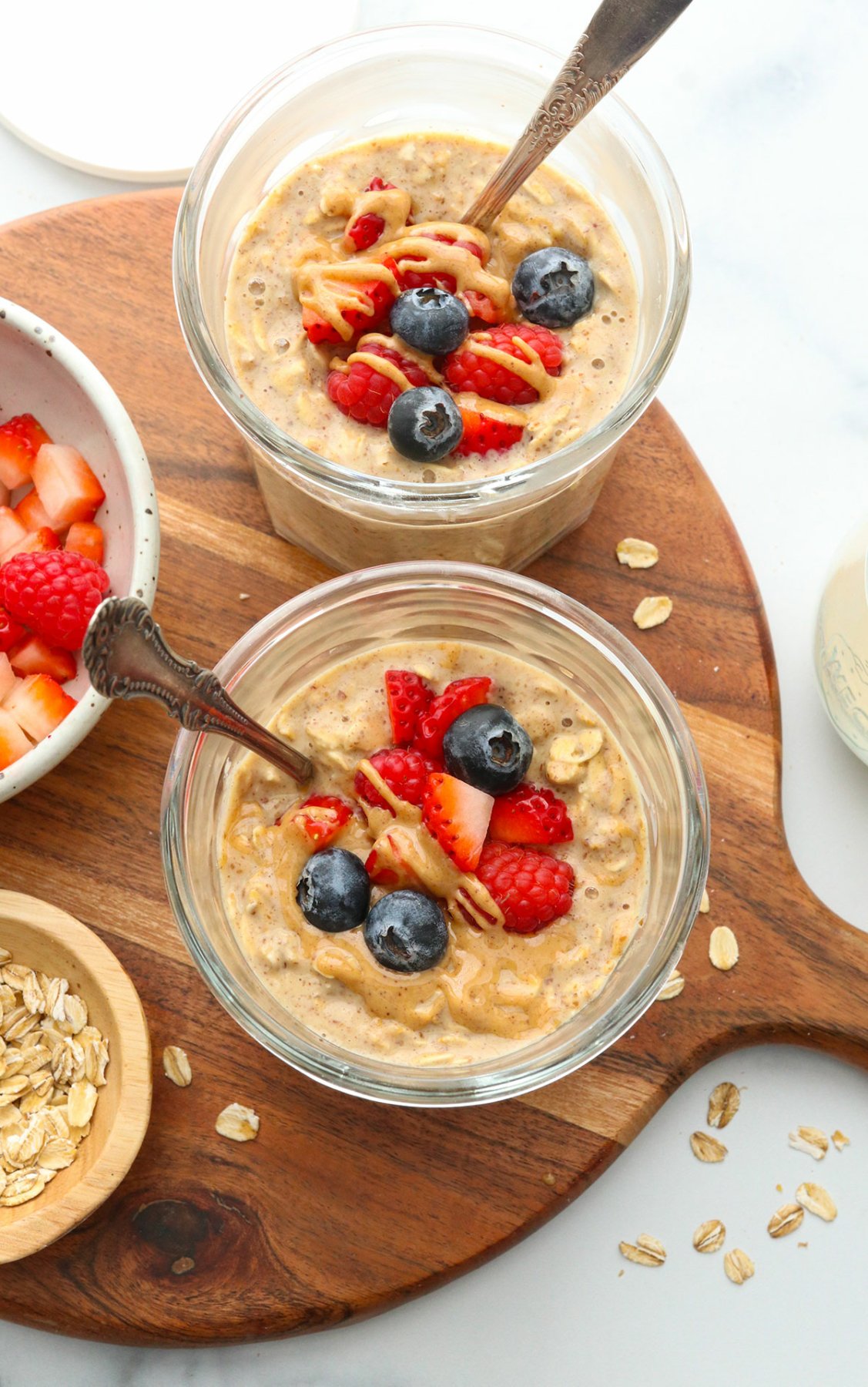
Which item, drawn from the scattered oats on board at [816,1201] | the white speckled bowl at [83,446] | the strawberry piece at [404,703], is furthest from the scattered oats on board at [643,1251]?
the white speckled bowl at [83,446]

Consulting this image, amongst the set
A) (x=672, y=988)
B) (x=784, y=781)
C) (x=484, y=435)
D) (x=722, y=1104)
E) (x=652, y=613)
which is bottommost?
(x=722, y=1104)

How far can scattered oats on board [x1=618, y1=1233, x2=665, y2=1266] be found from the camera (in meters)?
2.31

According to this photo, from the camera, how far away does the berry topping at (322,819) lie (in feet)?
6.04

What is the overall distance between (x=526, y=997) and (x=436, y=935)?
6.5 inches

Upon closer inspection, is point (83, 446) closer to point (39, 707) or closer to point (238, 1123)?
point (39, 707)

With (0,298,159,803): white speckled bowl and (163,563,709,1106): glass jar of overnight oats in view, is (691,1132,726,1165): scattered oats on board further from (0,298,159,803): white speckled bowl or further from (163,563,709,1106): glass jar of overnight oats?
(0,298,159,803): white speckled bowl

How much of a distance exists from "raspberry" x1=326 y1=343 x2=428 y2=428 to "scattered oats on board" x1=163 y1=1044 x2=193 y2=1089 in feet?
3.33

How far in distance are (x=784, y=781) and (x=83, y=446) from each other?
133cm

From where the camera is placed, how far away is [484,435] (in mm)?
1934

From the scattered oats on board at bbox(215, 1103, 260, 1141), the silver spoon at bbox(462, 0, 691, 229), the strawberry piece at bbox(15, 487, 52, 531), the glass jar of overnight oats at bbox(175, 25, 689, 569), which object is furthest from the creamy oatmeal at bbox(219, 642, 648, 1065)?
the silver spoon at bbox(462, 0, 691, 229)

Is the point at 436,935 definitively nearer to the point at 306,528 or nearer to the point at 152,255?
the point at 306,528

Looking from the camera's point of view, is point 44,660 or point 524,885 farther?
point 44,660

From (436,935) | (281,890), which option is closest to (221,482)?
(281,890)

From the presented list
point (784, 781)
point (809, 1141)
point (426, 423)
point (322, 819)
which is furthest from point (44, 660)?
point (809, 1141)
